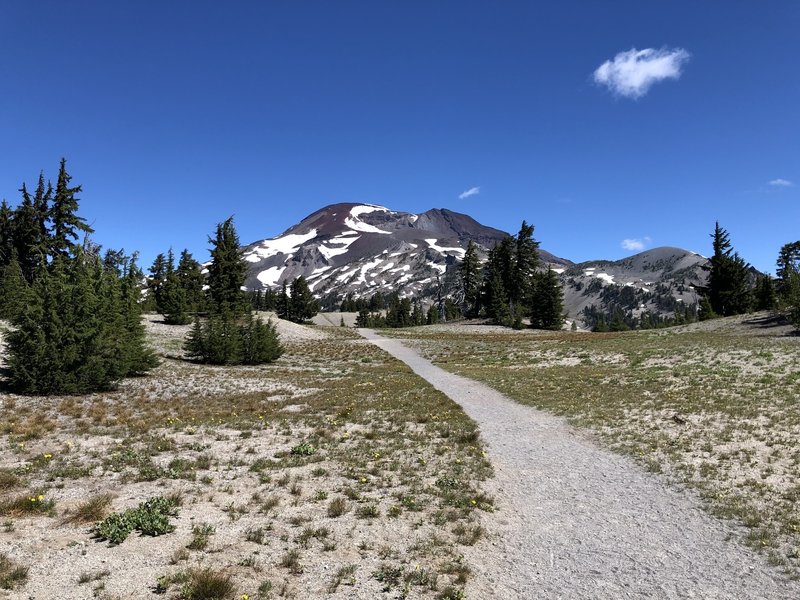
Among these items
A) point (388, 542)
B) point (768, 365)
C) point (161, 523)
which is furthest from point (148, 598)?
point (768, 365)

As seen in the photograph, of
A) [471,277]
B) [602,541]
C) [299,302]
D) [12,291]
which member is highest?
[471,277]

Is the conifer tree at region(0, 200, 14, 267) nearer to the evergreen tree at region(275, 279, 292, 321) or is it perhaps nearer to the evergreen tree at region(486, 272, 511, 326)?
the evergreen tree at region(275, 279, 292, 321)

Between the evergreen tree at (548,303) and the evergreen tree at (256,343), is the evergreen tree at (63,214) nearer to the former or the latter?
the evergreen tree at (256,343)

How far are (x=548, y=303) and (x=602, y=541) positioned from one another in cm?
7986

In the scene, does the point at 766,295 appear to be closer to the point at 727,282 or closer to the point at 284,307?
the point at 727,282

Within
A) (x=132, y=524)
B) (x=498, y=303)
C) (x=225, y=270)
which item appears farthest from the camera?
(x=498, y=303)

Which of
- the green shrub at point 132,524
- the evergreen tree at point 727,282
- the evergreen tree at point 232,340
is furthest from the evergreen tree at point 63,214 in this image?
the evergreen tree at point 727,282

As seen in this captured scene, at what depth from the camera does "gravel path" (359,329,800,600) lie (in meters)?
6.97

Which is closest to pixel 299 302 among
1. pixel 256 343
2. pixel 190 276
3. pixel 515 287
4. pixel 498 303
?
pixel 190 276

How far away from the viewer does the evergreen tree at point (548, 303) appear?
275ft

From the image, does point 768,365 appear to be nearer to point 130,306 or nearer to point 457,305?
point 130,306

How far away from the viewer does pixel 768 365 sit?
94.2 feet

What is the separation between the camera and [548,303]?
84.8 m

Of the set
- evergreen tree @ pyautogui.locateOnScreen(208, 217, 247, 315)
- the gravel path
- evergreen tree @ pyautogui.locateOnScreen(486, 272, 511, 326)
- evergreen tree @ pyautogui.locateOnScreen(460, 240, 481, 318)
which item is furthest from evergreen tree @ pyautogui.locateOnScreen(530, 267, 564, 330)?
the gravel path
